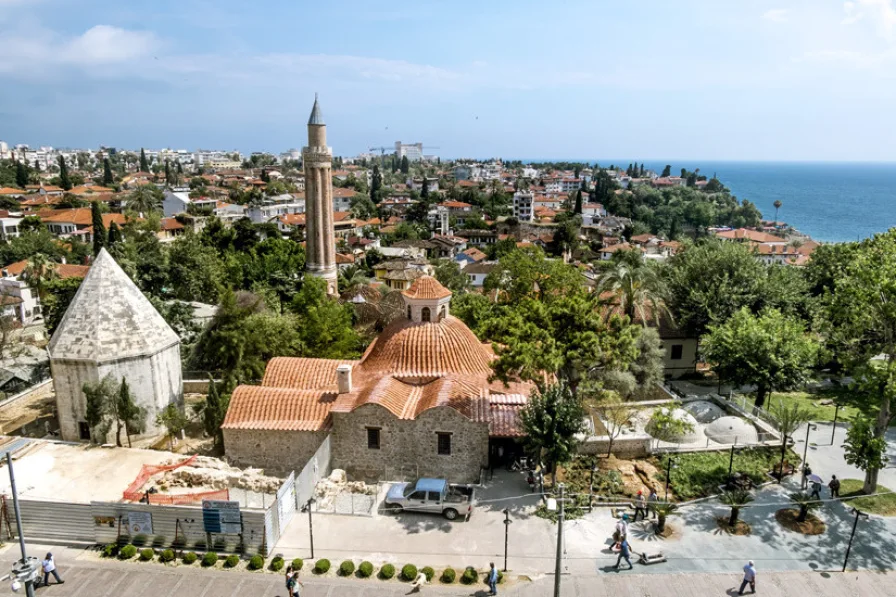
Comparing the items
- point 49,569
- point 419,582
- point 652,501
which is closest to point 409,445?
point 419,582

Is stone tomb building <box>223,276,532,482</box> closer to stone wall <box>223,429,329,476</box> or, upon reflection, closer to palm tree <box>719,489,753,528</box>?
stone wall <box>223,429,329,476</box>

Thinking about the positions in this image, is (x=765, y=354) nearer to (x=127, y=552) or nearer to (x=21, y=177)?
(x=127, y=552)

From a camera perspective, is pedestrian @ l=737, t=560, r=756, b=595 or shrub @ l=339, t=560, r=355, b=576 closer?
pedestrian @ l=737, t=560, r=756, b=595

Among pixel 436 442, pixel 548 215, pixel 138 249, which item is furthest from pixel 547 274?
pixel 548 215

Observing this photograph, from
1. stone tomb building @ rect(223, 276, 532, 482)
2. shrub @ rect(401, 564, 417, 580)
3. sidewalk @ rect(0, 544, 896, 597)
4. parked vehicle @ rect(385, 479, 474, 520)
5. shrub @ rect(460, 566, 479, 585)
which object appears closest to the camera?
sidewalk @ rect(0, 544, 896, 597)

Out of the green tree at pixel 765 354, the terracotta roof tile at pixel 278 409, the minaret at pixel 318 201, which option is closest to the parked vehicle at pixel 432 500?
the terracotta roof tile at pixel 278 409

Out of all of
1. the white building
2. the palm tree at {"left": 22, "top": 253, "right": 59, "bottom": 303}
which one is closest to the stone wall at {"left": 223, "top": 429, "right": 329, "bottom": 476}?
the palm tree at {"left": 22, "top": 253, "right": 59, "bottom": 303}

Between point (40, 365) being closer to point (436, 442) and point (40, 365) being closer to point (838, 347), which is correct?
point (436, 442)
